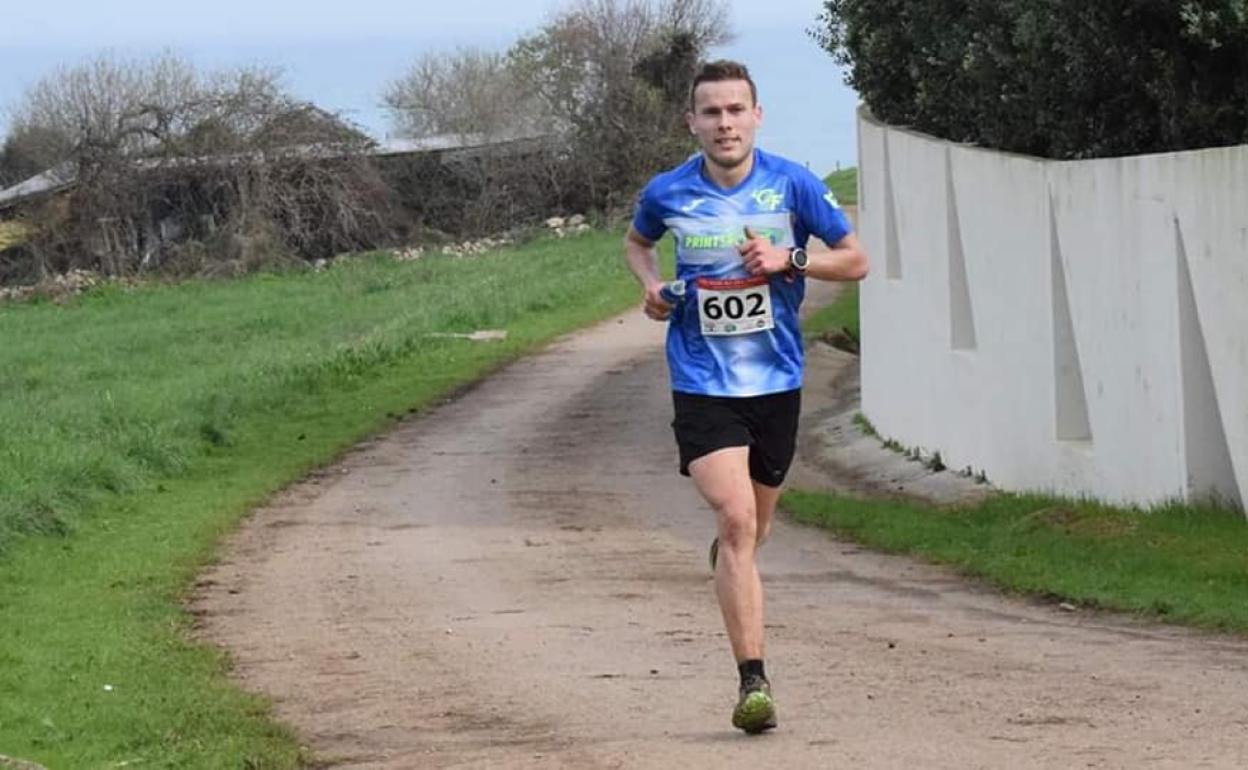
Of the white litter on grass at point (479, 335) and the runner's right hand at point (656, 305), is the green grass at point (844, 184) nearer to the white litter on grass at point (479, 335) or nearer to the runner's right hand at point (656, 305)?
the white litter on grass at point (479, 335)

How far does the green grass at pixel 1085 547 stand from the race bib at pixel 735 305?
12.8 feet

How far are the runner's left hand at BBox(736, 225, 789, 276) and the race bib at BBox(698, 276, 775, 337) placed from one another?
7cm

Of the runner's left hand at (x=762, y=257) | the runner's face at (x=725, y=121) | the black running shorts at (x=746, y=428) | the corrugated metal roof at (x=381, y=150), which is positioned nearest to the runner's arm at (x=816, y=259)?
the runner's left hand at (x=762, y=257)

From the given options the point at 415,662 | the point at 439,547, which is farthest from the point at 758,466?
the point at 439,547

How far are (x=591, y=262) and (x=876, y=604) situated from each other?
33.1 m

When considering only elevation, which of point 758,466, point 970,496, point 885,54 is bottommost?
point 970,496

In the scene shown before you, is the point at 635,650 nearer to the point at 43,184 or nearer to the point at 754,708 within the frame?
the point at 754,708

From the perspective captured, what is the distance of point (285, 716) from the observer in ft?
29.2

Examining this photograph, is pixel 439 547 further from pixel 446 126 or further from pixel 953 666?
pixel 446 126

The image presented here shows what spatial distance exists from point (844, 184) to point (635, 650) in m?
52.9

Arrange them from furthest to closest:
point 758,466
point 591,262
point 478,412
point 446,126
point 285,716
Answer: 1. point 446,126
2. point 591,262
3. point 478,412
4. point 285,716
5. point 758,466

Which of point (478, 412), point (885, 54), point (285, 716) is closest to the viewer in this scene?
point (285, 716)

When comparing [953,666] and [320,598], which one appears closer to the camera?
[953,666]

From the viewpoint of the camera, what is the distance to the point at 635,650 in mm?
10141
